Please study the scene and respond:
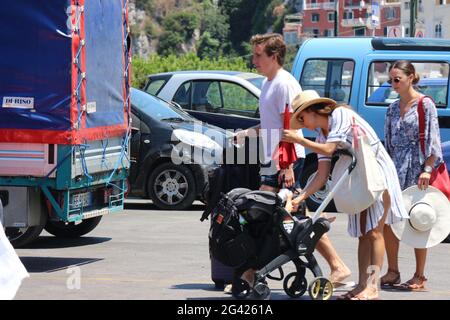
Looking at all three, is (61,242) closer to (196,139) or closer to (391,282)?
(196,139)

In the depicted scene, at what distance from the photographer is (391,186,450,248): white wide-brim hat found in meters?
9.26

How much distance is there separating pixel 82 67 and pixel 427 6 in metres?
120

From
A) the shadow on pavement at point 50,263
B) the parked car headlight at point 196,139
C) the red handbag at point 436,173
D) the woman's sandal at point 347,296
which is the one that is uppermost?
the red handbag at point 436,173

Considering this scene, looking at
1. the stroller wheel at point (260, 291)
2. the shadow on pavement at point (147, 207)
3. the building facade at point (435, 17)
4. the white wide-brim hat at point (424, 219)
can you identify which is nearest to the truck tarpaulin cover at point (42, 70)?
the stroller wheel at point (260, 291)

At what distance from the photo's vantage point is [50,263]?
35.4 ft

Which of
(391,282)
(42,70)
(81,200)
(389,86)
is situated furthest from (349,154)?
(389,86)

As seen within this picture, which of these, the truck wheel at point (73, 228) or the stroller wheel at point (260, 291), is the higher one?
the stroller wheel at point (260, 291)

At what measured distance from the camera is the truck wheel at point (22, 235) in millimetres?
10961

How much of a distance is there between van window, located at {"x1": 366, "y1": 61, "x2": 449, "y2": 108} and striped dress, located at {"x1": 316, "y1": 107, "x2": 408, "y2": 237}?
7000 mm

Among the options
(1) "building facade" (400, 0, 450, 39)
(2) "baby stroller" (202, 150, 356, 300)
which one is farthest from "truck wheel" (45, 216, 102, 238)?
(1) "building facade" (400, 0, 450, 39)

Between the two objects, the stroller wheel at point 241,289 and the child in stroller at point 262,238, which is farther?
Answer: the stroller wheel at point 241,289

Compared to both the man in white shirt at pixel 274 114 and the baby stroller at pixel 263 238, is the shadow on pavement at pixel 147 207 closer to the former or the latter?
the man in white shirt at pixel 274 114

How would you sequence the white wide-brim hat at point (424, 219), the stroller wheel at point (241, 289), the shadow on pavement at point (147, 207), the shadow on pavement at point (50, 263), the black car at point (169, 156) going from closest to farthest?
the stroller wheel at point (241, 289) → the white wide-brim hat at point (424, 219) → the shadow on pavement at point (50, 263) → the black car at point (169, 156) → the shadow on pavement at point (147, 207)

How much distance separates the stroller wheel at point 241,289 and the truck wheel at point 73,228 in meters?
4.32
